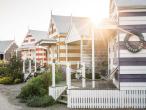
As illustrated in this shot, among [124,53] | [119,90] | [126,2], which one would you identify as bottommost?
[119,90]

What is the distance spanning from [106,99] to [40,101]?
11.4ft

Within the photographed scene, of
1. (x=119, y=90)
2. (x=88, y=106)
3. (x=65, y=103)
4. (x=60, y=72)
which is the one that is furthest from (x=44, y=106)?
(x=60, y=72)

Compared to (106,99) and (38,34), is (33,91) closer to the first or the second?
(106,99)

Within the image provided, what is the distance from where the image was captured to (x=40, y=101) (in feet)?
47.2

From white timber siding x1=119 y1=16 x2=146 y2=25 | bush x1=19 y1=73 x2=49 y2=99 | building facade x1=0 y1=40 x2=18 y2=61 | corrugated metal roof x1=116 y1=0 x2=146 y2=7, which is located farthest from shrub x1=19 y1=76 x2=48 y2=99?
building facade x1=0 y1=40 x2=18 y2=61

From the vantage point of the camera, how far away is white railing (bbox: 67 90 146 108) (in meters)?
13.4

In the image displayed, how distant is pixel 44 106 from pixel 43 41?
14057mm

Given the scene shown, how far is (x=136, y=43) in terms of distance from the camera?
1355 cm

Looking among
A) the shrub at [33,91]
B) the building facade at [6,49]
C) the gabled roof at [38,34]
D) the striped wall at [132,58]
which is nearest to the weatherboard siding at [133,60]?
the striped wall at [132,58]

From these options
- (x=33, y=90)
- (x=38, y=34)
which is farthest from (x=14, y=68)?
(x=38, y=34)

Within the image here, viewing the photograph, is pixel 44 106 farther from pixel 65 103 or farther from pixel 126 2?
pixel 126 2

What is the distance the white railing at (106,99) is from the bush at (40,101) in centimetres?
137

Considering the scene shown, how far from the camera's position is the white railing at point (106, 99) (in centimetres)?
1337

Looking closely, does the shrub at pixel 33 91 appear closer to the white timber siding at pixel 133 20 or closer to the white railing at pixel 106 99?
the white railing at pixel 106 99
